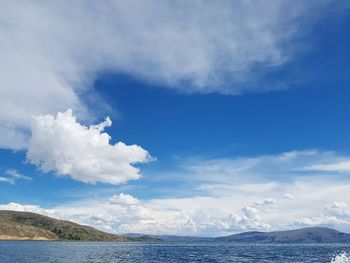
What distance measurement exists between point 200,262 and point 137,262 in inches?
822

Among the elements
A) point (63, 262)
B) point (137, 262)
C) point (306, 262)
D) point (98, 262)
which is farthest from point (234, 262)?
point (63, 262)

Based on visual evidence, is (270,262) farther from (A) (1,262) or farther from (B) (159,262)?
(A) (1,262)

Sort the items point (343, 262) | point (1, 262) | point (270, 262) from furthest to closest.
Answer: point (270, 262)
point (1, 262)
point (343, 262)

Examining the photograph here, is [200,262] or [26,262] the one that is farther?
[200,262]

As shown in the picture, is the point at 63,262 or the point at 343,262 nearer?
the point at 343,262

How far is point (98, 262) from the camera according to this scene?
124562 millimetres

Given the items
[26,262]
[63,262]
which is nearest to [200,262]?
[63,262]

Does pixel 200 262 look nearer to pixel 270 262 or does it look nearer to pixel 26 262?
pixel 270 262

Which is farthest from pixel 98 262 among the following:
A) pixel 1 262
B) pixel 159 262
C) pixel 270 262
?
pixel 270 262

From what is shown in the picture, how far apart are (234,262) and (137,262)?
31.4m

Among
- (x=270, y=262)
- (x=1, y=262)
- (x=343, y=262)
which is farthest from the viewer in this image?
(x=270, y=262)

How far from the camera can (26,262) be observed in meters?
122

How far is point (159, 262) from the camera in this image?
131375 mm

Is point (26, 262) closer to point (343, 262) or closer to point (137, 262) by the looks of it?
point (137, 262)
